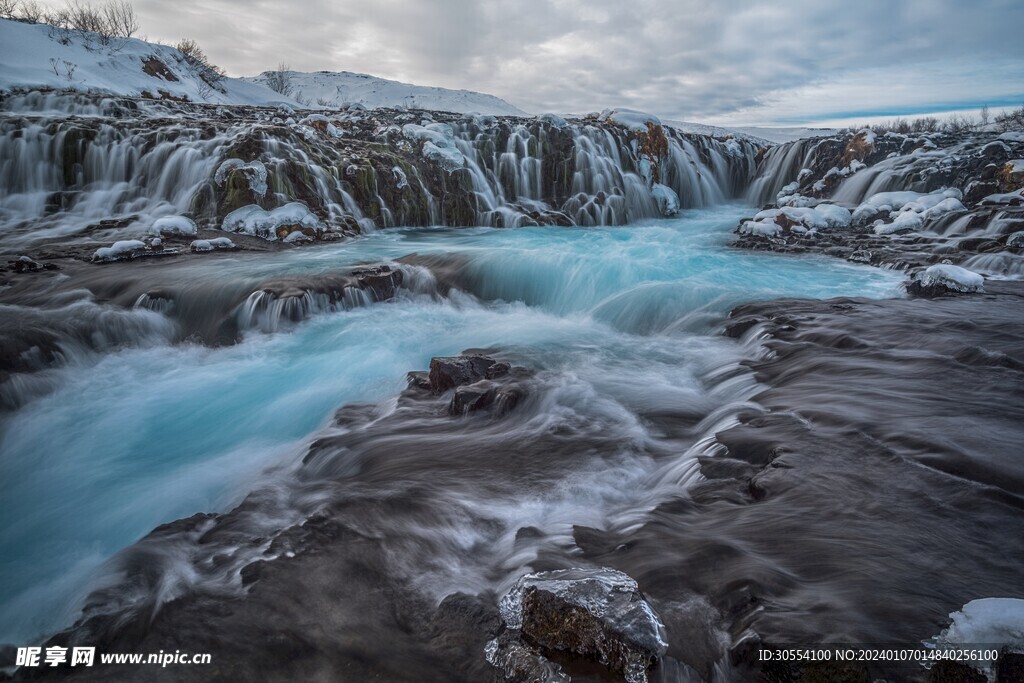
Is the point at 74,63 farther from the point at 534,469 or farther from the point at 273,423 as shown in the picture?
the point at 534,469

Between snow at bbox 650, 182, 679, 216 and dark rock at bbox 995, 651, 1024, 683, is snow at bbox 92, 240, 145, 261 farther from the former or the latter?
snow at bbox 650, 182, 679, 216

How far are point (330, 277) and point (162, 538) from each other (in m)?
6.41

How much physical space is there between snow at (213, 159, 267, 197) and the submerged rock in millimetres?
13355

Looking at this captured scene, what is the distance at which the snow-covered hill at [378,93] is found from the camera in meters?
60.2

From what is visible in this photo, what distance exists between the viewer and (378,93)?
6284cm

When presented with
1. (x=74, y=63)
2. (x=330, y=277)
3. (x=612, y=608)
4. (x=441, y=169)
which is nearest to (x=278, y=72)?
(x=74, y=63)

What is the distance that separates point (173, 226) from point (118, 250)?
2.11 meters

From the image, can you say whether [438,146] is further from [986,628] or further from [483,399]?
[986,628]

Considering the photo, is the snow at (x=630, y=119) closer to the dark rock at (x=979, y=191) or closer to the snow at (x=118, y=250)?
the dark rock at (x=979, y=191)

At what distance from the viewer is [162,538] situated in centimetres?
346

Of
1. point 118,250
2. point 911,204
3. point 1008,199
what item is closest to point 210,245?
point 118,250

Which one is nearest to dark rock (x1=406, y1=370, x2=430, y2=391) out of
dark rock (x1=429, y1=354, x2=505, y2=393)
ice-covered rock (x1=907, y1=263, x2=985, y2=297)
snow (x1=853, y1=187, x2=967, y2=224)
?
dark rock (x1=429, y1=354, x2=505, y2=393)

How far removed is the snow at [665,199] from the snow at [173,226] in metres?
15.1

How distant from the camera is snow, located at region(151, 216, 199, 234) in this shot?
1177cm
